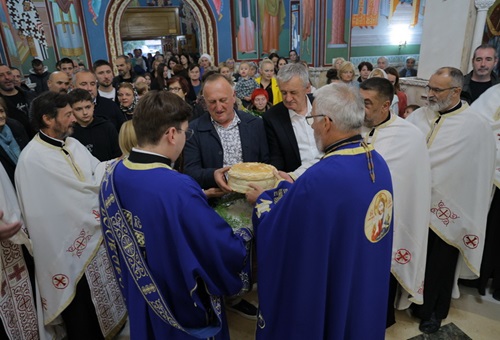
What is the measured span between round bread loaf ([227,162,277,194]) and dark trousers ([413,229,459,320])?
169 centimetres

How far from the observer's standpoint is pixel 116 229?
5.61ft

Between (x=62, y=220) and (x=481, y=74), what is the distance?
190 inches

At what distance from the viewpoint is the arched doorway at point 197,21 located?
11.7 meters

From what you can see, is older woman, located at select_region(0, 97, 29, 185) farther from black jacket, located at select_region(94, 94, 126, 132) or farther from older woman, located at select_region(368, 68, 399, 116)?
older woman, located at select_region(368, 68, 399, 116)

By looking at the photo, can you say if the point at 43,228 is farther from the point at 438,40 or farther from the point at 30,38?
the point at 30,38

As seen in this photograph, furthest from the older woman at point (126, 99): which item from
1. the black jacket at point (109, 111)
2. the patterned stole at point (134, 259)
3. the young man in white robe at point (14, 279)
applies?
the patterned stole at point (134, 259)

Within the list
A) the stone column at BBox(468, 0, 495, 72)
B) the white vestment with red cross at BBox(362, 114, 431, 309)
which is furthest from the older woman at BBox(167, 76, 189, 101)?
the stone column at BBox(468, 0, 495, 72)

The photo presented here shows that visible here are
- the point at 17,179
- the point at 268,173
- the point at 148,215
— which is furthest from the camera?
the point at 17,179

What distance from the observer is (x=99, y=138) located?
11.2 feet

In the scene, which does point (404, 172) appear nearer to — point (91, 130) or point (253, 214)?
point (253, 214)

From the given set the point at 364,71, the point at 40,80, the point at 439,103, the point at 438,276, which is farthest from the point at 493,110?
the point at 40,80

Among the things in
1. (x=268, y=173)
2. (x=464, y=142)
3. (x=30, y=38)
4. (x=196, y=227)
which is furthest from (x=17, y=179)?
(x=30, y=38)

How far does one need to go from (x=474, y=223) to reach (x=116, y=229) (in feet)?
8.82

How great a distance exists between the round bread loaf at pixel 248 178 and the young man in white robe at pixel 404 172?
88 centimetres
